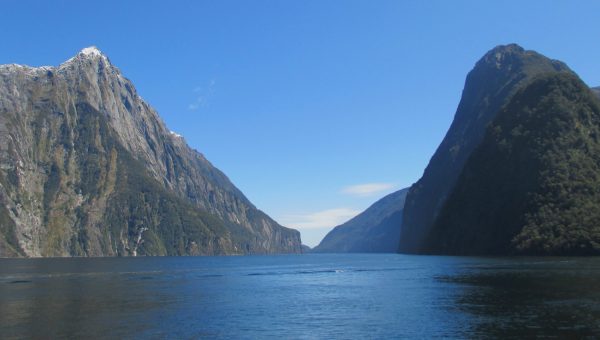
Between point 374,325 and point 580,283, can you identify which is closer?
point 374,325

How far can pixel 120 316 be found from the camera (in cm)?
6688

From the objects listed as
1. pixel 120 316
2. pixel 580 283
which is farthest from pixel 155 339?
pixel 580 283

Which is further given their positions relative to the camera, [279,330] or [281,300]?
[281,300]

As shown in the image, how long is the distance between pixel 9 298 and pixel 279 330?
2108 inches

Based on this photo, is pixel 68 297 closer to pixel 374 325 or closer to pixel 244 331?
pixel 244 331

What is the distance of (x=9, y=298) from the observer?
88625 millimetres

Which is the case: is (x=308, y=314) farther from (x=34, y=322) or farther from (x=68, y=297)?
(x=68, y=297)

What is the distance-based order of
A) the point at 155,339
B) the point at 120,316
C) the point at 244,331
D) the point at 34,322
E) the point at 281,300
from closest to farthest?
the point at 155,339
the point at 244,331
the point at 34,322
the point at 120,316
the point at 281,300

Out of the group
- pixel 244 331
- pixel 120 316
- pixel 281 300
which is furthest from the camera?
pixel 281 300

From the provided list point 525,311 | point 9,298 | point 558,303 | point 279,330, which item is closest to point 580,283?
point 558,303

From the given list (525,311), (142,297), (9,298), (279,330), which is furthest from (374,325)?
(9,298)

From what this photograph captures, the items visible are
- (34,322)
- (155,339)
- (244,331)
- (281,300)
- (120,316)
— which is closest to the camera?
(155,339)

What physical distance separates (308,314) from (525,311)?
24.8 m

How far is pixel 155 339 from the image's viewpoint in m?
51.6
